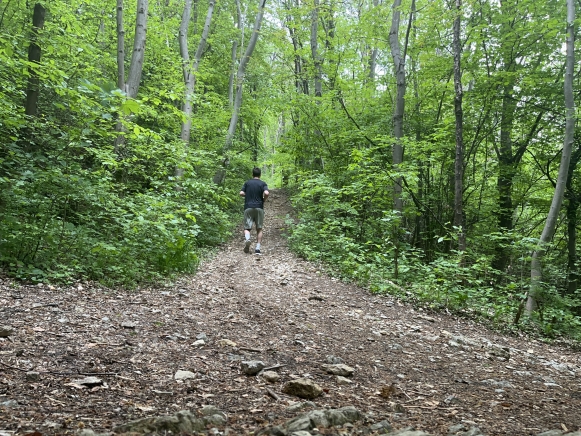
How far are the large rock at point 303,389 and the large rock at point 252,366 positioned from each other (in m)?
0.37

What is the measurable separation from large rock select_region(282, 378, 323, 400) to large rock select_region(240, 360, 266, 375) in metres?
0.37

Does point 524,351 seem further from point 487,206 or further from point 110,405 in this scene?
point 487,206

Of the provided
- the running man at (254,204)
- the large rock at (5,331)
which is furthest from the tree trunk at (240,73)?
the large rock at (5,331)

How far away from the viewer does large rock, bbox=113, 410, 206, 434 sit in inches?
75.4

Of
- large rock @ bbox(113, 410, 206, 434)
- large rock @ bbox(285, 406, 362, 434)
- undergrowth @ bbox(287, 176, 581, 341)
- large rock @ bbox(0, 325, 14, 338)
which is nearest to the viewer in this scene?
large rock @ bbox(113, 410, 206, 434)

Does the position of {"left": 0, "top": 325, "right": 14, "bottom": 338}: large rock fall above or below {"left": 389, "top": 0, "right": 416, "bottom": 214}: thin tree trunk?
below

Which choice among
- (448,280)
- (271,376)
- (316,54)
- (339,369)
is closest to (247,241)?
(448,280)

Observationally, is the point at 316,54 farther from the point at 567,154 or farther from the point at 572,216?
the point at 572,216

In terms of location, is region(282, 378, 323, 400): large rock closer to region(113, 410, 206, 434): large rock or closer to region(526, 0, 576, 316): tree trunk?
region(113, 410, 206, 434): large rock

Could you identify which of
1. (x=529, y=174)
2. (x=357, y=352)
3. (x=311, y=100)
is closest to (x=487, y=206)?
(x=529, y=174)

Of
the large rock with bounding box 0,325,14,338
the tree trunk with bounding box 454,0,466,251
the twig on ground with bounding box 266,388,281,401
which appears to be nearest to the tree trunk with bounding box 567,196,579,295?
the tree trunk with bounding box 454,0,466,251

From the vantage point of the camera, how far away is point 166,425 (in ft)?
6.40

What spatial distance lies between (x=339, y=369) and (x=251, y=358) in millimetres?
801

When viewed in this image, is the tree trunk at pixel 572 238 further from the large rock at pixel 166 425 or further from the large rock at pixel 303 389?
the large rock at pixel 166 425
